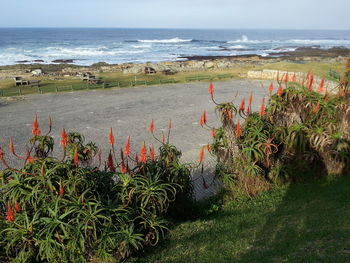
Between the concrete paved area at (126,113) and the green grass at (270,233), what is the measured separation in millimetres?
1911

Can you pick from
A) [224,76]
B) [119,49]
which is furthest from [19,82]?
[119,49]

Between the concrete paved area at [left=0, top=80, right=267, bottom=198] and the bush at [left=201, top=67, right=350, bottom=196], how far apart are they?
1.30 metres

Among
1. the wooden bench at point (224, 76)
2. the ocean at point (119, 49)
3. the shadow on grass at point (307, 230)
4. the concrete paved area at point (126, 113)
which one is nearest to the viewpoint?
the shadow on grass at point (307, 230)

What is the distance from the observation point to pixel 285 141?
764 centimetres

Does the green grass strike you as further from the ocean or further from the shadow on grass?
the ocean

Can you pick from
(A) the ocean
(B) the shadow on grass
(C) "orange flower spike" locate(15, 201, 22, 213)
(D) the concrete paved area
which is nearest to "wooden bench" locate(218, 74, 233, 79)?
(D) the concrete paved area

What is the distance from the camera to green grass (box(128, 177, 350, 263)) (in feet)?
14.7

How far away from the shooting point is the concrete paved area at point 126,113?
1279 cm

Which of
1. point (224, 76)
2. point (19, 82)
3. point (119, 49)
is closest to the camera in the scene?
point (19, 82)

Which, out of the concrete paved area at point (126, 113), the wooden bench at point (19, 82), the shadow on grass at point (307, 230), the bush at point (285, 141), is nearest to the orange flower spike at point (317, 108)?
the bush at point (285, 141)

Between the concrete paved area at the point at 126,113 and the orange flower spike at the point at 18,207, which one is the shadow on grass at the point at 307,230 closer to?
the concrete paved area at the point at 126,113

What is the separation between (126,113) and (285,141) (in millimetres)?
10766

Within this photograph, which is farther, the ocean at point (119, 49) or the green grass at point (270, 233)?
the ocean at point (119, 49)

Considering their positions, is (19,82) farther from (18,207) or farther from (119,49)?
(119,49)
